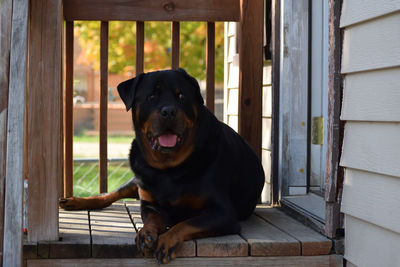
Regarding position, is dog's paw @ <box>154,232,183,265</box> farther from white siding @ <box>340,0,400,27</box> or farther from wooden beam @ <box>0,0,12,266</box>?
white siding @ <box>340,0,400,27</box>

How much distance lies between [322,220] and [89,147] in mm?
11650

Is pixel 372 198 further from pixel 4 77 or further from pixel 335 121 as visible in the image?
pixel 4 77

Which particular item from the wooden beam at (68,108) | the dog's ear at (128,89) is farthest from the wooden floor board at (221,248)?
→ the wooden beam at (68,108)

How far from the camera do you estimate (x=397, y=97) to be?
2426 mm

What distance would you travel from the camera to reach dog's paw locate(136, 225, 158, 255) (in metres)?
2.83

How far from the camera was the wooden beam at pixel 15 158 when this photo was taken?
2654 millimetres

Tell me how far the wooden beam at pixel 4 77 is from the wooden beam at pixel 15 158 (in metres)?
0.03

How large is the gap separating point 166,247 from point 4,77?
110 cm

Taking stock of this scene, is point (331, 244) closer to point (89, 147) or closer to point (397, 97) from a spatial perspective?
point (397, 97)

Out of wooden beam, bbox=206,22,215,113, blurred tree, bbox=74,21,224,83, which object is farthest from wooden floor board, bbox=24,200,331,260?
blurred tree, bbox=74,21,224,83

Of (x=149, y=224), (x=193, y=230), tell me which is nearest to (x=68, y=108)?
(x=149, y=224)

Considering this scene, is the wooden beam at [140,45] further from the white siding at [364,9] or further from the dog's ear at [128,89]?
the white siding at [364,9]

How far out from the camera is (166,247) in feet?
9.32

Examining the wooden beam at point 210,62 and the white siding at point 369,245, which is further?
the wooden beam at point 210,62
